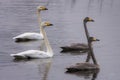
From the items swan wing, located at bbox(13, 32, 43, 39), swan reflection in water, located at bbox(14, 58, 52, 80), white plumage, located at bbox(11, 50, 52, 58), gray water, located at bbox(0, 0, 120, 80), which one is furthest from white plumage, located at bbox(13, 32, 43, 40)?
swan reflection in water, located at bbox(14, 58, 52, 80)

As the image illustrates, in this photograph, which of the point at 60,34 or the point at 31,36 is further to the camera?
the point at 60,34

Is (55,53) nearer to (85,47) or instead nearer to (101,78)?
(85,47)

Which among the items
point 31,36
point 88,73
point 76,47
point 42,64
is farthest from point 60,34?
point 88,73

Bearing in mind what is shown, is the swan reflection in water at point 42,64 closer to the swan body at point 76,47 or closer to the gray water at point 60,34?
the gray water at point 60,34

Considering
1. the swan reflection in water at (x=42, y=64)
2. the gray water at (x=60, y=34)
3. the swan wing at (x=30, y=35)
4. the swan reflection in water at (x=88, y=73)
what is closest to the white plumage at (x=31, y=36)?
the swan wing at (x=30, y=35)

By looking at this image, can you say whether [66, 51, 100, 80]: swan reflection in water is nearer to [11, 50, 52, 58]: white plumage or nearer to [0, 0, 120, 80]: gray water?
[0, 0, 120, 80]: gray water

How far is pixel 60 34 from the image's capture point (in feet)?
79.4

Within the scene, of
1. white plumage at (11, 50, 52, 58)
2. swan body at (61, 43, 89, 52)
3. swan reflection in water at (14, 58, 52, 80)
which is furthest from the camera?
swan body at (61, 43, 89, 52)

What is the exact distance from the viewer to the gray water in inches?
695

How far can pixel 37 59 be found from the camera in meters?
19.7

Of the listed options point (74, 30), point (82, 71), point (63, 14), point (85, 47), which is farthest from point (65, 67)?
point (63, 14)

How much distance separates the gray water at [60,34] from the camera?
57.9ft

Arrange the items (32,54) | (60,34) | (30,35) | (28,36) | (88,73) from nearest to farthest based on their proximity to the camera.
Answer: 1. (88,73)
2. (32,54)
3. (30,35)
4. (28,36)
5. (60,34)

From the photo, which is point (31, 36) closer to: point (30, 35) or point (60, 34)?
point (30, 35)
